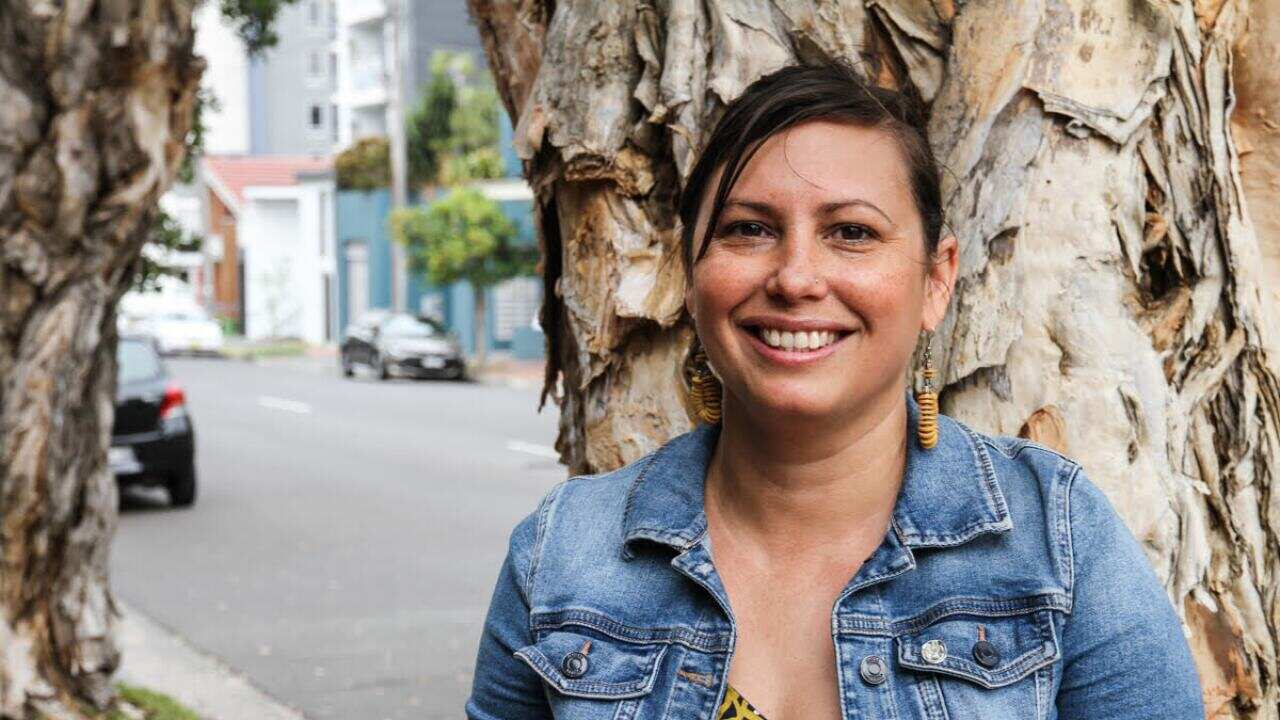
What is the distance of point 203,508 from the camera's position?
1348cm

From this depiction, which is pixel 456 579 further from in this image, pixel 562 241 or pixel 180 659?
pixel 562 241

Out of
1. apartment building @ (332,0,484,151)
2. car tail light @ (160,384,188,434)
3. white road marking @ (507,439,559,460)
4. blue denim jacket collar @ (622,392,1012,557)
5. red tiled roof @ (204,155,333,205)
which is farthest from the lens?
red tiled roof @ (204,155,333,205)

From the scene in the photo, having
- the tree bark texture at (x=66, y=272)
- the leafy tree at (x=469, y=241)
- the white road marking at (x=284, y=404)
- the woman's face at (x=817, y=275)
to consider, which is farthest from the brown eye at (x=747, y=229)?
the leafy tree at (x=469, y=241)

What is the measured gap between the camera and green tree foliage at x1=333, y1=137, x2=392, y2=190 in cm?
4581

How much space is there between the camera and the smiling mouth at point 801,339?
1906 mm

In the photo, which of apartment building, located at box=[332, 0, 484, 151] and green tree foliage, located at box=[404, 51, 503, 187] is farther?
apartment building, located at box=[332, 0, 484, 151]

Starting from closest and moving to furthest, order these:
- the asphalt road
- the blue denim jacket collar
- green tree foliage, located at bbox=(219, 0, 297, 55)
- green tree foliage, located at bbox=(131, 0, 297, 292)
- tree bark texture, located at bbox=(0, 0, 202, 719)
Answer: the blue denim jacket collar
tree bark texture, located at bbox=(0, 0, 202, 719)
the asphalt road
green tree foliage, located at bbox=(131, 0, 297, 292)
green tree foliage, located at bbox=(219, 0, 297, 55)

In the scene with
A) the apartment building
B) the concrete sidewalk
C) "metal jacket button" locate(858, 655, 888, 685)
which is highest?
→ the apartment building

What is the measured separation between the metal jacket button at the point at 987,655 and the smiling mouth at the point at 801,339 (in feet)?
1.29

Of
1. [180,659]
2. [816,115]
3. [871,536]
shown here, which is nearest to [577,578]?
[871,536]

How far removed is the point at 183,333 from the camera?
4344 cm

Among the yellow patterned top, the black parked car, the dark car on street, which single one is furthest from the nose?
the dark car on street

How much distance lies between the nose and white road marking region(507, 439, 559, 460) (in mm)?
14536

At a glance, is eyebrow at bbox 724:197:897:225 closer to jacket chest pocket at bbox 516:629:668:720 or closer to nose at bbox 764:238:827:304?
nose at bbox 764:238:827:304
